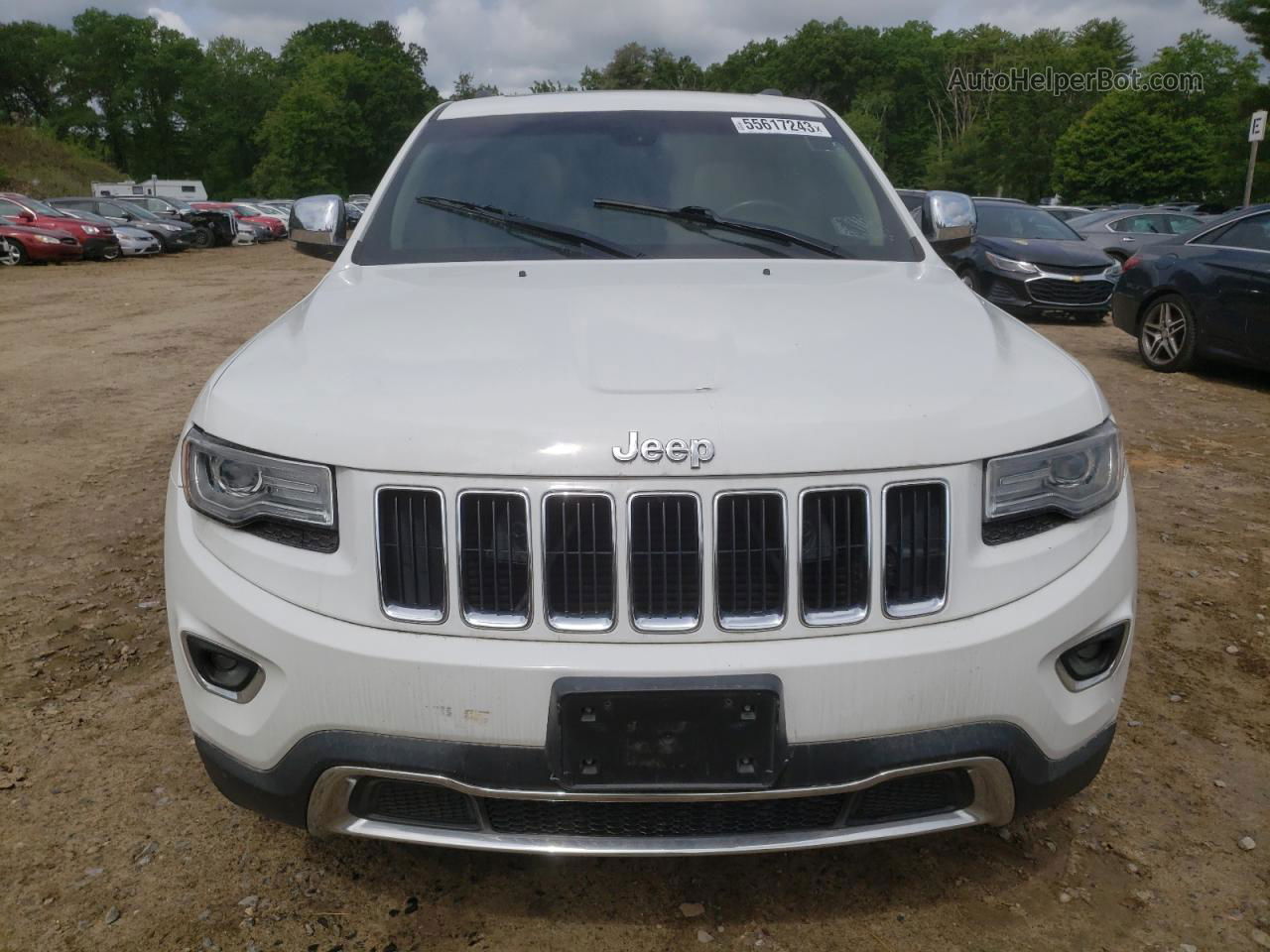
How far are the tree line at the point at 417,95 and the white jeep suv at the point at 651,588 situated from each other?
52.3 m

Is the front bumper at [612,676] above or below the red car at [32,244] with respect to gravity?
below

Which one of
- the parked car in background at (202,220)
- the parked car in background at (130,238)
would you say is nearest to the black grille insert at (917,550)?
the parked car in background at (130,238)

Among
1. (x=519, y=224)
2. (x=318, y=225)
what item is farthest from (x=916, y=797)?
(x=318, y=225)

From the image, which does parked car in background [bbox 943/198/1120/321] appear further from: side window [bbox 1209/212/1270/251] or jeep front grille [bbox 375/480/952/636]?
jeep front grille [bbox 375/480/952/636]

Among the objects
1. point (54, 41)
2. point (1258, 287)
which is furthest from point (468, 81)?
point (1258, 287)

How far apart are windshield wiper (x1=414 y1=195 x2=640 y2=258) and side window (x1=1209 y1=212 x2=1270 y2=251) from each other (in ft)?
24.2

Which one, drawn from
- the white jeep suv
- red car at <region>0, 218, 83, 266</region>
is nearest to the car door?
the white jeep suv

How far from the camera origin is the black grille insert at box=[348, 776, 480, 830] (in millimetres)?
2014

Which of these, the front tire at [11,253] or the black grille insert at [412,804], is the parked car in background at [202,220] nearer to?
the front tire at [11,253]

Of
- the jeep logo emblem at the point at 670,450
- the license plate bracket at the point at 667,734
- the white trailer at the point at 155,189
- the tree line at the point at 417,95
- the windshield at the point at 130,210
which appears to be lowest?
the license plate bracket at the point at 667,734

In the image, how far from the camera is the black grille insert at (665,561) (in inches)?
73.2

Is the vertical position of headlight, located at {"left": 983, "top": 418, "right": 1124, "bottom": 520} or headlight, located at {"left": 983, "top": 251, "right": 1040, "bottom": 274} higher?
headlight, located at {"left": 983, "top": 418, "right": 1124, "bottom": 520}

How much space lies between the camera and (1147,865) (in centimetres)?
246

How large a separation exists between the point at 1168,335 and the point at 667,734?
886cm
